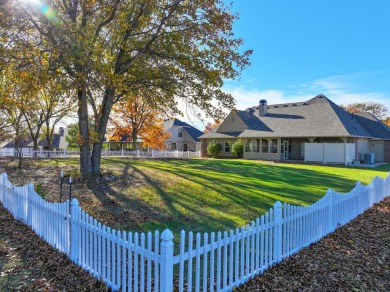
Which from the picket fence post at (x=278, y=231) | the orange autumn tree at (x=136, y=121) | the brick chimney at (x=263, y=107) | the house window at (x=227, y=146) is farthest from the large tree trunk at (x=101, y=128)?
the brick chimney at (x=263, y=107)

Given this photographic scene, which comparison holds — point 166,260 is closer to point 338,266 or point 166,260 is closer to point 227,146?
point 338,266

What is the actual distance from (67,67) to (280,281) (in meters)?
9.70

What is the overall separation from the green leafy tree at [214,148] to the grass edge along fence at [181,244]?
25.9 meters

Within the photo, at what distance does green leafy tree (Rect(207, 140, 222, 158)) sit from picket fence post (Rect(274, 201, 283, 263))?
28.6 m

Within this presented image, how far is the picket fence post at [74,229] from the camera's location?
4.84 meters

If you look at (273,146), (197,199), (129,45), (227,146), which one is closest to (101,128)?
(129,45)

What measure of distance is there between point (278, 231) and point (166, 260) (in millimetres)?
2577

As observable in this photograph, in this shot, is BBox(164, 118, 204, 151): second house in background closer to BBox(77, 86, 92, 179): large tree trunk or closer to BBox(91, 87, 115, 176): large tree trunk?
BBox(91, 87, 115, 176): large tree trunk

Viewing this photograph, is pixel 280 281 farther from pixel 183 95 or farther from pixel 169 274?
pixel 183 95

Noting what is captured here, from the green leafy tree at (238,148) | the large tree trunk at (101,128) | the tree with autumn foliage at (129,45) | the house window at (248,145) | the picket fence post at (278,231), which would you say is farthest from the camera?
the green leafy tree at (238,148)

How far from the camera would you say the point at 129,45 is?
1196 cm

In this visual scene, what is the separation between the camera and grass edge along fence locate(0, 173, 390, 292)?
3508 mm

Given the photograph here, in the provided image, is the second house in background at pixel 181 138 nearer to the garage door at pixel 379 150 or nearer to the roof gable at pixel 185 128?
the roof gable at pixel 185 128

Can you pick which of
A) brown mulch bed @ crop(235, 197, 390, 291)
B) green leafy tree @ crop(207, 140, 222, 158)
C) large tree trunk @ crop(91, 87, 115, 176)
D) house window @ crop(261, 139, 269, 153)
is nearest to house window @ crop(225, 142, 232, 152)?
green leafy tree @ crop(207, 140, 222, 158)
